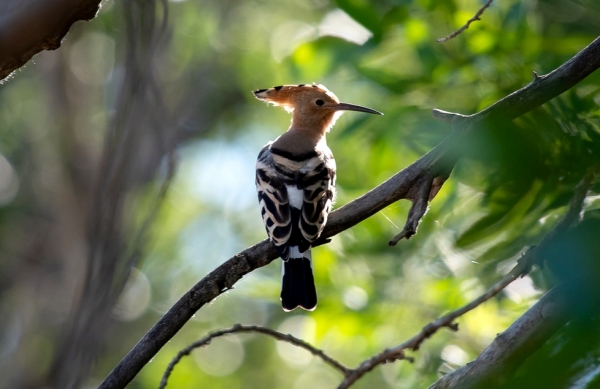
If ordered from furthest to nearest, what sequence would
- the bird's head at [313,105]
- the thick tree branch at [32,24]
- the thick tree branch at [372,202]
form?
the bird's head at [313,105] → the thick tree branch at [372,202] → the thick tree branch at [32,24]

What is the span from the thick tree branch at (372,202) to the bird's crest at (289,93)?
7.29 feet

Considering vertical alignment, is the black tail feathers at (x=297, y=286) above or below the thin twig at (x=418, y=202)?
above

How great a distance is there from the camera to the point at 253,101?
25.8ft

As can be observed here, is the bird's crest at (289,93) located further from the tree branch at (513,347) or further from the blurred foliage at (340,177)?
the tree branch at (513,347)

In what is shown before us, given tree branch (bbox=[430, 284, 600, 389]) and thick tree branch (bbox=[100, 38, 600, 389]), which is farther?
thick tree branch (bbox=[100, 38, 600, 389])

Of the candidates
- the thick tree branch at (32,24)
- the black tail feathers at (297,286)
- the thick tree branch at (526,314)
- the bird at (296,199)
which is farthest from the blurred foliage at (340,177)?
the thick tree branch at (32,24)

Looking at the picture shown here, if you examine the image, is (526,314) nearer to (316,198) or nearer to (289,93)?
(316,198)

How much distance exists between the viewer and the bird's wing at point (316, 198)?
3051 mm

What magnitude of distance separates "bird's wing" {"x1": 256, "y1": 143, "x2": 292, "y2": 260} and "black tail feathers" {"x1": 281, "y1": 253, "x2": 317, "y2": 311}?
0.14 m

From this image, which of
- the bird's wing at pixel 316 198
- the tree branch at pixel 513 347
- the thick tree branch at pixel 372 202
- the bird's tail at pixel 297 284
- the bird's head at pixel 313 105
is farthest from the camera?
the bird's head at pixel 313 105

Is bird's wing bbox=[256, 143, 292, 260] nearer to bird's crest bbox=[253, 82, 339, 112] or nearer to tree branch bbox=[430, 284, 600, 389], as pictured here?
bird's crest bbox=[253, 82, 339, 112]

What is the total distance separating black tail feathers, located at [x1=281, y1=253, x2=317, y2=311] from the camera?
3191 mm

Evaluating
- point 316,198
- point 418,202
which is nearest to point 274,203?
point 316,198

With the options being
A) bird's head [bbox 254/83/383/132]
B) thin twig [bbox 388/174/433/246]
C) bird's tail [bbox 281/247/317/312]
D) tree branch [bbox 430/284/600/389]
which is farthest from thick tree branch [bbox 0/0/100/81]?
bird's head [bbox 254/83/383/132]
